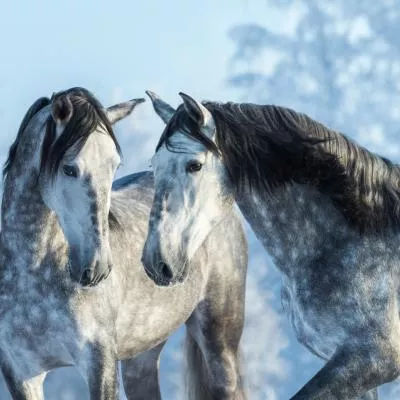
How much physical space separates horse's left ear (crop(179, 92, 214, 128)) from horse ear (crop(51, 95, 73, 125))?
954 millimetres

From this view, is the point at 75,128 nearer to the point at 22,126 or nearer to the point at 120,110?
the point at 22,126

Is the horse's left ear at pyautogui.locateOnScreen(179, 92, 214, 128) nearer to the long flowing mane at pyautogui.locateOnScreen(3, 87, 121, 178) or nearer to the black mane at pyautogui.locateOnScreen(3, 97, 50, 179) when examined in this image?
the long flowing mane at pyautogui.locateOnScreen(3, 87, 121, 178)

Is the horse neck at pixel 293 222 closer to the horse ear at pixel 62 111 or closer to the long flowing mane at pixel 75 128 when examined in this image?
the long flowing mane at pixel 75 128

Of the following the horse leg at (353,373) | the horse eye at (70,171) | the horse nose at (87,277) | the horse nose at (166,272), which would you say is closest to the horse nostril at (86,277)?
the horse nose at (87,277)

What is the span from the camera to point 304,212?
8391 millimetres

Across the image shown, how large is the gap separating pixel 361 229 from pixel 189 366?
12.0ft

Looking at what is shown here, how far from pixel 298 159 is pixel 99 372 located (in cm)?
208

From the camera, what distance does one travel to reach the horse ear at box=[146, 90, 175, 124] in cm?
858

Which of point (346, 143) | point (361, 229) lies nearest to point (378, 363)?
point (361, 229)

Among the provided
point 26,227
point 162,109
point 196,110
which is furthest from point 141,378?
point 196,110

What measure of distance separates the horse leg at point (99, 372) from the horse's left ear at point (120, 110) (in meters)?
1.63

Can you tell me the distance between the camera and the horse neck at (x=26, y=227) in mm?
8992

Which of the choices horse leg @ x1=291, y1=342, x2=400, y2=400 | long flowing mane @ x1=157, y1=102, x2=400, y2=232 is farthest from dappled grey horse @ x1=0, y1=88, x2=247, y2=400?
horse leg @ x1=291, y1=342, x2=400, y2=400

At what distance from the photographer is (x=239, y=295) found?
11.5 metres
